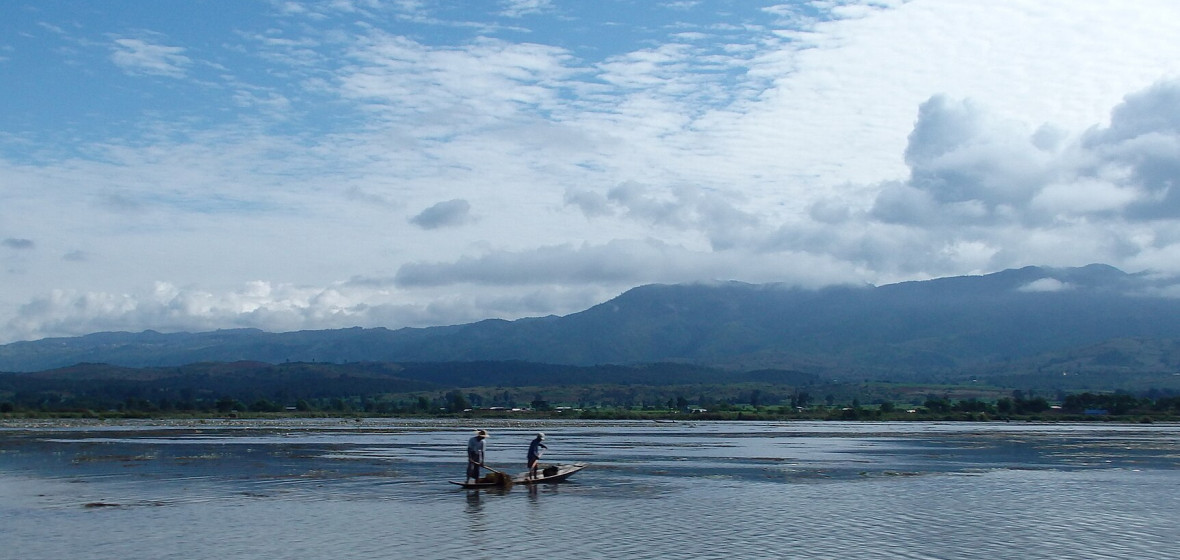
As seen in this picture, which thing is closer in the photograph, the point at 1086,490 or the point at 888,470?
the point at 1086,490

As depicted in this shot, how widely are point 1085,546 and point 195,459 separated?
48.0m

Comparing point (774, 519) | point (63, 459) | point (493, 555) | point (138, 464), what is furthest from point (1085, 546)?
point (63, 459)

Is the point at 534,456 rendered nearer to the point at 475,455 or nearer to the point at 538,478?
the point at 538,478

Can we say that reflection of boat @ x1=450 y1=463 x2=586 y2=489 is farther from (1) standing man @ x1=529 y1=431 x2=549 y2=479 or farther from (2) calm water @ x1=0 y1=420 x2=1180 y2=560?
(2) calm water @ x1=0 y1=420 x2=1180 y2=560

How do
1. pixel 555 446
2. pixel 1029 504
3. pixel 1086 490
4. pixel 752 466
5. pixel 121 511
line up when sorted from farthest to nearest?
pixel 555 446, pixel 752 466, pixel 1086 490, pixel 1029 504, pixel 121 511

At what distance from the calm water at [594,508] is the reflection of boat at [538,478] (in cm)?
71

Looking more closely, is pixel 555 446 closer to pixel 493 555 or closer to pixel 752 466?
pixel 752 466

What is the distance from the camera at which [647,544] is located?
30.7 meters

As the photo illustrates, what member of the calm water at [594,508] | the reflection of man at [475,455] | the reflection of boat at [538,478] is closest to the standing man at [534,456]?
the reflection of boat at [538,478]

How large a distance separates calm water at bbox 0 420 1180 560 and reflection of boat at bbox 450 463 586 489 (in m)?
0.71

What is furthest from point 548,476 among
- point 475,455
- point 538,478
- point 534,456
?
point 475,455

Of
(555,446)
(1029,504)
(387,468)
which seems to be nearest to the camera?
(1029,504)

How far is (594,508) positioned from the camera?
39031mm

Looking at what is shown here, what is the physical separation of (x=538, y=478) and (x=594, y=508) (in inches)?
331
